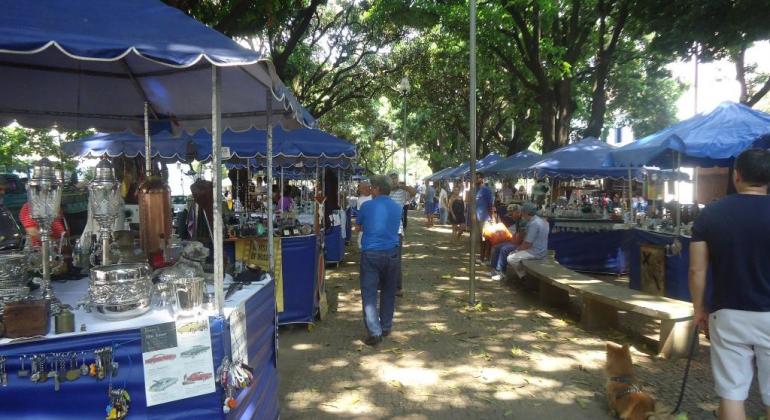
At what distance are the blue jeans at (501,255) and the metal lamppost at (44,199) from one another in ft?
25.0

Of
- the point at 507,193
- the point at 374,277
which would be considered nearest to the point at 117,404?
the point at 374,277

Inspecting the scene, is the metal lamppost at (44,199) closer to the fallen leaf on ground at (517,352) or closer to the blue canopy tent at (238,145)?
the fallen leaf on ground at (517,352)

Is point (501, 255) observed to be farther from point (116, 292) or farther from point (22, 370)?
point (22, 370)

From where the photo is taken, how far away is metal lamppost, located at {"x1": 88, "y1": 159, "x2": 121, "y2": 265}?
2.78m

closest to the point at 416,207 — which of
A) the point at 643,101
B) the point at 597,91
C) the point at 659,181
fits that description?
the point at 643,101

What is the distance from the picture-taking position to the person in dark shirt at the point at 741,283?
9.32ft

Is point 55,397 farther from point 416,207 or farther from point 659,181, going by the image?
point 416,207

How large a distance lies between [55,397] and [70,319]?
36cm

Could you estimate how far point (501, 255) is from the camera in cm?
918

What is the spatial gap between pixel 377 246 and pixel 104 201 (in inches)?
116

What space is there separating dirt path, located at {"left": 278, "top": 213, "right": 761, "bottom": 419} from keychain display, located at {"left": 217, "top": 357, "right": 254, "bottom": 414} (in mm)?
1384

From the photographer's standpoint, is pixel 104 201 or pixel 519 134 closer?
pixel 104 201

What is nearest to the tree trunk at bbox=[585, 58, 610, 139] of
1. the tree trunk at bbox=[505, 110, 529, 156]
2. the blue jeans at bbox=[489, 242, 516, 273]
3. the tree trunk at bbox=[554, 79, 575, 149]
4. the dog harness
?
the tree trunk at bbox=[554, 79, 575, 149]

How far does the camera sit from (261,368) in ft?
10.6
